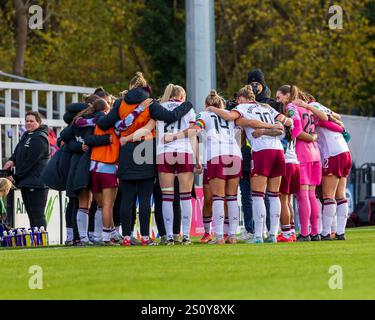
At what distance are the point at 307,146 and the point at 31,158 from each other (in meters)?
4.18

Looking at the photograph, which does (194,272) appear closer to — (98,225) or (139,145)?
(139,145)

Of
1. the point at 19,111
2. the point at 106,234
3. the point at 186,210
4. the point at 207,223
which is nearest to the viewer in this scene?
the point at 186,210

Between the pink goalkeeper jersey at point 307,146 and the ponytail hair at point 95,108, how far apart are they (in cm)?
250

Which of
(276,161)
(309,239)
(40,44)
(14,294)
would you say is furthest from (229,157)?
(40,44)

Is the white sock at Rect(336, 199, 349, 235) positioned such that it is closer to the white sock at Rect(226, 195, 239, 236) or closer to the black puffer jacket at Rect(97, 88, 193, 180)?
the white sock at Rect(226, 195, 239, 236)

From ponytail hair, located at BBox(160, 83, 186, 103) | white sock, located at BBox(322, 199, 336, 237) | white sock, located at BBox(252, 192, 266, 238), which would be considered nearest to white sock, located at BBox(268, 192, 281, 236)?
white sock, located at BBox(252, 192, 266, 238)

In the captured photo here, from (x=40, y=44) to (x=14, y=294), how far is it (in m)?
41.0

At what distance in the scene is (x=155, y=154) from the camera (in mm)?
17219

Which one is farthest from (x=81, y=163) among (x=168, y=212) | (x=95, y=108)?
(x=168, y=212)

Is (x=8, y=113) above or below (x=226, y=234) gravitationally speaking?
above

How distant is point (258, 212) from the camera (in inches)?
674

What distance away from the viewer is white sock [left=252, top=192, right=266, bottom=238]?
17094mm

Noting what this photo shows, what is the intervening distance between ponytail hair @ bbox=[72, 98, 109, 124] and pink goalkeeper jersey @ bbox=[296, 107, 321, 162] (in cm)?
250
